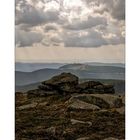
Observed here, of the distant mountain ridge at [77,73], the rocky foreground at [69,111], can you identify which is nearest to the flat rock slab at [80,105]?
the rocky foreground at [69,111]

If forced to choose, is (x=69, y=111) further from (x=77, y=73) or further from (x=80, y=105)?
(x=77, y=73)

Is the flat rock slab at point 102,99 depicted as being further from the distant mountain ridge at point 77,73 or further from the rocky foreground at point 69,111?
the distant mountain ridge at point 77,73

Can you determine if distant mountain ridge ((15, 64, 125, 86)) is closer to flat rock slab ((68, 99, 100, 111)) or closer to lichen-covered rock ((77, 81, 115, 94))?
lichen-covered rock ((77, 81, 115, 94))

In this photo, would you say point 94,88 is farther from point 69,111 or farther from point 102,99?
point 69,111

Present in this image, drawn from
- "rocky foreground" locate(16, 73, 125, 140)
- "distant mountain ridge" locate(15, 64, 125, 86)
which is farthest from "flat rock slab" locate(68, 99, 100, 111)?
"distant mountain ridge" locate(15, 64, 125, 86)

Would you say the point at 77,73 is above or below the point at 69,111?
above

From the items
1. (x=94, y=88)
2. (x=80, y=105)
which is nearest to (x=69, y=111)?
(x=80, y=105)
